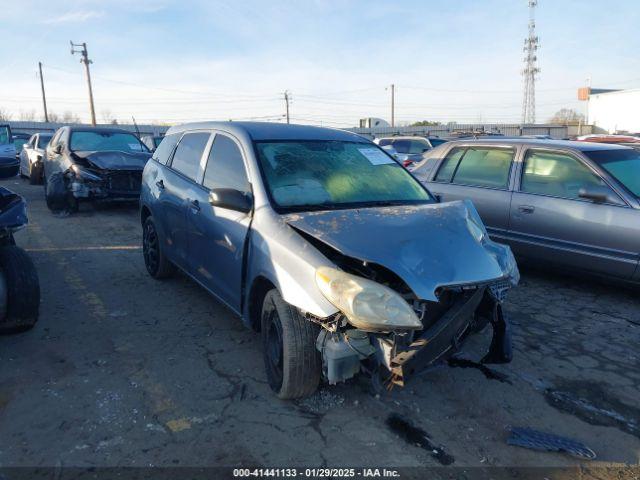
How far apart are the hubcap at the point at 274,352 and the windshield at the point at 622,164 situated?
391cm

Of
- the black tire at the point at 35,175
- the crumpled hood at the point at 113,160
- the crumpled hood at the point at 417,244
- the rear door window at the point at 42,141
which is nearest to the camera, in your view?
the crumpled hood at the point at 417,244

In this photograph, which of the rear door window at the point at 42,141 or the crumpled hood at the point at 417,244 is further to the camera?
the rear door window at the point at 42,141

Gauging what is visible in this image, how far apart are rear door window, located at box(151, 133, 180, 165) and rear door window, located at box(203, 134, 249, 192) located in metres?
1.13

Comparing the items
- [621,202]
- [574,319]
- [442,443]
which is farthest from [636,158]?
[442,443]

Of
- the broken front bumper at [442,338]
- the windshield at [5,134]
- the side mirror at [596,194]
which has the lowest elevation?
the broken front bumper at [442,338]

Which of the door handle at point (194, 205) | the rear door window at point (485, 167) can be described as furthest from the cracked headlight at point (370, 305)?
the rear door window at point (485, 167)

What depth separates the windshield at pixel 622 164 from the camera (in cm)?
501

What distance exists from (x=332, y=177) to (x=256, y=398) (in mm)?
1687

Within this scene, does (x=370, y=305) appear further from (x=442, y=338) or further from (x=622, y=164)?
(x=622, y=164)

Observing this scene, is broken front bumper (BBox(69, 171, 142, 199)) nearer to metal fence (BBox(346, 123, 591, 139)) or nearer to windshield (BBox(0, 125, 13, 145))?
windshield (BBox(0, 125, 13, 145))

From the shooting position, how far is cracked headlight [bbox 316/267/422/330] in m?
2.53

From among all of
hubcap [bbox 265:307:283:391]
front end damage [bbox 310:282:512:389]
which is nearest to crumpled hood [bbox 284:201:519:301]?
front end damage [bbox 310:282:512:389]

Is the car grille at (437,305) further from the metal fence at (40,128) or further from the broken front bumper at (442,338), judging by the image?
the metal fence at (40,128)

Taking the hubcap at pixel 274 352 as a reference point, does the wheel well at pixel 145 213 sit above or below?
above
